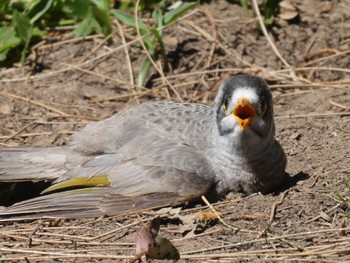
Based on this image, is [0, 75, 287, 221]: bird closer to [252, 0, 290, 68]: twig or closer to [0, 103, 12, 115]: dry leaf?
[0, 103, 12, 115]: dry leaf

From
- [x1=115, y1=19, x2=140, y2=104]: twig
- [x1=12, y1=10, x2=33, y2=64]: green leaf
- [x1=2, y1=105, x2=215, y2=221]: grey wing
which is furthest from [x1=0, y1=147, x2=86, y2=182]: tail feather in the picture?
[x1=12, y1=10, x2=33, y2=64]: green leaf

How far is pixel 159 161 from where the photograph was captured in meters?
6.34

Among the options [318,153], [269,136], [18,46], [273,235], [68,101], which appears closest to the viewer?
[273,235]

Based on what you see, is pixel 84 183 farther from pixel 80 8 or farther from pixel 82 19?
pixel 82 19

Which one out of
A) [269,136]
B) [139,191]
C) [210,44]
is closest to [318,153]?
[269,136]

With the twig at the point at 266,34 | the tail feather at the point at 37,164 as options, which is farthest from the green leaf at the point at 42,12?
the tail feather at the point at 37,164

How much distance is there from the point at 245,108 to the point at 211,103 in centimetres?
216

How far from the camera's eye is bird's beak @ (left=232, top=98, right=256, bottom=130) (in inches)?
239

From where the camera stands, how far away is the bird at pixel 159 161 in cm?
618

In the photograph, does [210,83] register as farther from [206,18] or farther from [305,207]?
[305,207]

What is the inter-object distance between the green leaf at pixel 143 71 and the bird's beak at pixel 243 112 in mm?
2297

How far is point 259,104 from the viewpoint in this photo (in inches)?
243

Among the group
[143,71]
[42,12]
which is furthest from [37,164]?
[42,12]

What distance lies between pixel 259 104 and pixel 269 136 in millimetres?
396
